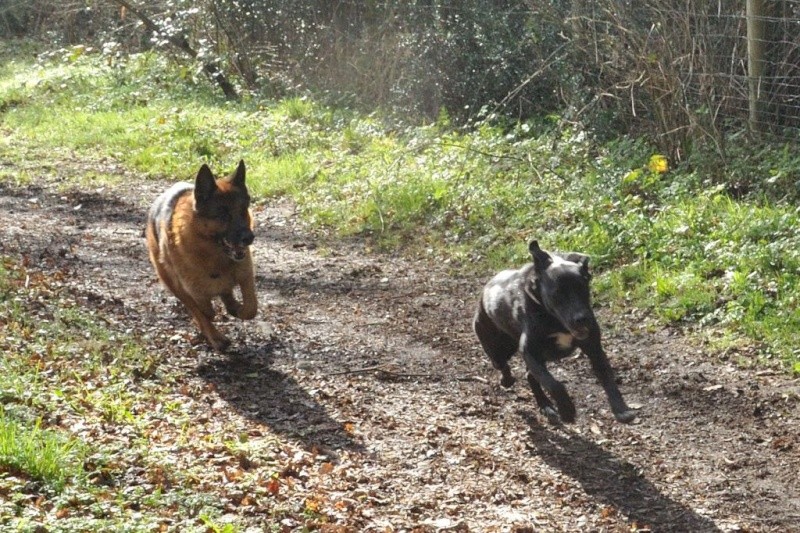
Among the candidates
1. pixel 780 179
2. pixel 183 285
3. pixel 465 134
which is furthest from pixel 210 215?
pixel 465 134

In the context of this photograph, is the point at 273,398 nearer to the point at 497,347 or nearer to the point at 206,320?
the point at 206,320

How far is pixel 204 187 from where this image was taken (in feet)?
27.6

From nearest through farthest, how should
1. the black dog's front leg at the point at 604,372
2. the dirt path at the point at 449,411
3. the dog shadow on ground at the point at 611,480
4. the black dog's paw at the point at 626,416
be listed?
1. the dog shadow on ground at the point at 611,480
2. the dirt path at the point at 449,411
3. the black dog's paw at the point at 626,416
4. the black dog's front leg at the point at 604,372

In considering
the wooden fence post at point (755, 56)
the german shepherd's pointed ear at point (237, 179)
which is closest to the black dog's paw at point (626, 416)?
the german shepherd's pointed ear at point (237, 179)

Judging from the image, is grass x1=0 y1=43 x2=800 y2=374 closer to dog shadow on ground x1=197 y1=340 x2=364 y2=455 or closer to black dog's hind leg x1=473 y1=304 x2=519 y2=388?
black dog's hind leg x1=473 y1=304 x2=519 y2=388

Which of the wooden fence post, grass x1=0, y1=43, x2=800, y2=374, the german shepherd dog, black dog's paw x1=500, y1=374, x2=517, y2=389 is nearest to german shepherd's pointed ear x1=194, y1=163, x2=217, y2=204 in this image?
the german shepherd dog

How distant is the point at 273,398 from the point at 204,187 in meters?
1.89

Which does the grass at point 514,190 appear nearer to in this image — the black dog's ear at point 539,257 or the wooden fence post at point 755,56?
the wooden fence post at point 755,56

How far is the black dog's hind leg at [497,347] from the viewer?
24.8 feet

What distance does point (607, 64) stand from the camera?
41.4 feet

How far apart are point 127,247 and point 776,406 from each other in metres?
7.75

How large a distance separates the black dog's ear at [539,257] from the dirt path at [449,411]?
112 centimetres

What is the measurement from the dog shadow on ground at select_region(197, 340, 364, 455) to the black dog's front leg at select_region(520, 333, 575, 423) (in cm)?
122

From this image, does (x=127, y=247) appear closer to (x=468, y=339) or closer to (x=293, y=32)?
(x=468, y=339)
